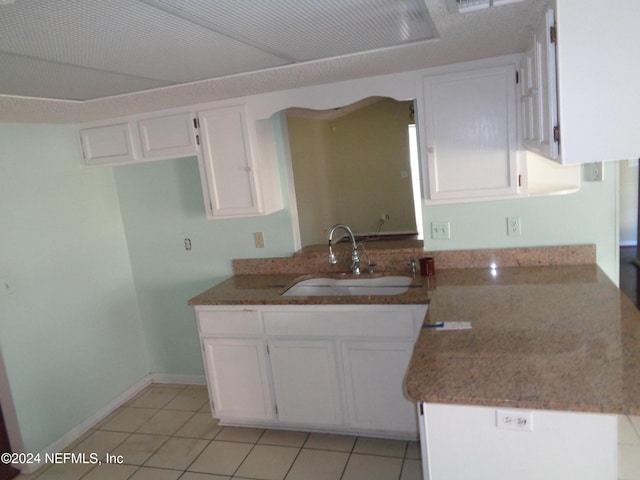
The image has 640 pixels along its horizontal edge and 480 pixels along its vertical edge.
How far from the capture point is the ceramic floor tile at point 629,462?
2240 millimetres

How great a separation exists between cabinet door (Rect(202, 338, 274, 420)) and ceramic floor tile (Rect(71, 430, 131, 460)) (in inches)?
27.1

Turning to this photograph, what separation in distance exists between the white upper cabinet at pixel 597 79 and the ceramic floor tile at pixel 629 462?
1.61 meters

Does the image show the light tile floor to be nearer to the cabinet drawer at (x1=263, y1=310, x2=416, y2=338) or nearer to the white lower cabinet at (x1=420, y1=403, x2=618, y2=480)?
the cabinet drawer at (x1=263, y1=310, x2=416, y2=338)

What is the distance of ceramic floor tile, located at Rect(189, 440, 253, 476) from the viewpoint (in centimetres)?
263

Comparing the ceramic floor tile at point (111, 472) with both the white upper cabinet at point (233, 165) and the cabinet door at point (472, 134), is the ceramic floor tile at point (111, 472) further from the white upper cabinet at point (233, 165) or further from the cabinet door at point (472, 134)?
the cabinet door at point (472, 134)

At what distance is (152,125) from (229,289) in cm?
116

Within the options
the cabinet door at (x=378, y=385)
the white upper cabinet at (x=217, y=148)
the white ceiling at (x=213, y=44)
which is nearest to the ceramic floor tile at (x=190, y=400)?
the cabinet door at (x=378, y=385)

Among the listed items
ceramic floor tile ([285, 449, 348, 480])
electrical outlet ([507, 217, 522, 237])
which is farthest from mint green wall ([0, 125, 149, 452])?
electrical outlet ([507, 217, 522, 237])

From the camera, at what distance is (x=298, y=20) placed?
5.23ft

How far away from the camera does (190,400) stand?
11.4 ft

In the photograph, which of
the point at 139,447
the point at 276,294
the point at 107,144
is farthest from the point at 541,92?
the point at 139,447

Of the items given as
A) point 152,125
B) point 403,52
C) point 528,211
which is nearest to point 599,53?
point 403,52

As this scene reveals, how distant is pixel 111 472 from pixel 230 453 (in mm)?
683

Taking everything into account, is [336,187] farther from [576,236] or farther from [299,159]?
[576,236]
